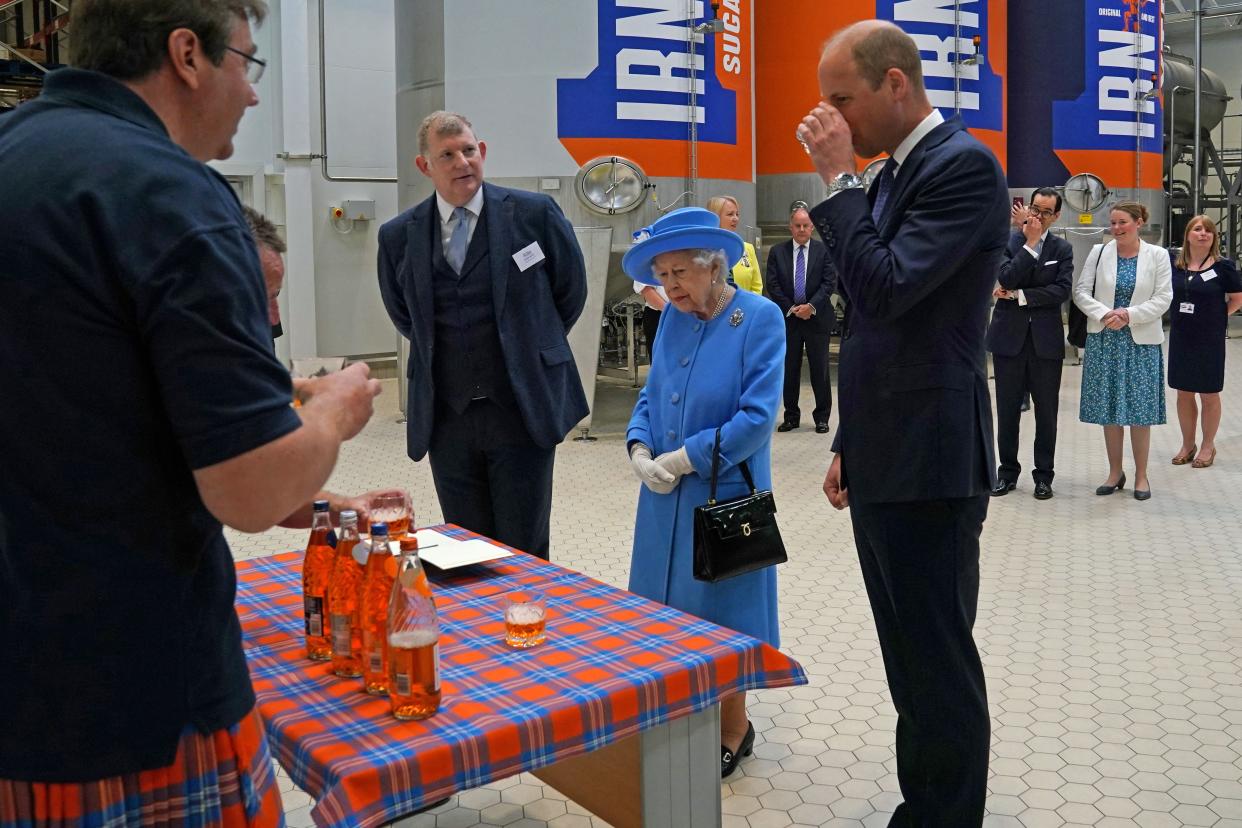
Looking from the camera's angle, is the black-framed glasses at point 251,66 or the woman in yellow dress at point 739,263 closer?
the black-framed glasses at point 251,66

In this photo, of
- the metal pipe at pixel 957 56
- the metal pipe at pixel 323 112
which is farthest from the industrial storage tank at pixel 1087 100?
the metal pipe at pixel 323 112

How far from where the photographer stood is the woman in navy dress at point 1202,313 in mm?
6836

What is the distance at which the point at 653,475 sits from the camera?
9.80 feet

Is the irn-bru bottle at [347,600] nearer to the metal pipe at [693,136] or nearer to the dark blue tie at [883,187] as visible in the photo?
the dark blue tie at [883,187]

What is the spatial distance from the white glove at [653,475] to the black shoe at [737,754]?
0.71 meters

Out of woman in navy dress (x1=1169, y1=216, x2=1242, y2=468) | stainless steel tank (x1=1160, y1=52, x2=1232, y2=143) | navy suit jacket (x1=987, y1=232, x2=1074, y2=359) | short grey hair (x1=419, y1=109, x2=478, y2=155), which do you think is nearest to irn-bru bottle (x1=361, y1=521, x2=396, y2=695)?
short grey hair (x1=419, y1=109, x2=478, y2=155)

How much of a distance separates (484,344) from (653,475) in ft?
2.32

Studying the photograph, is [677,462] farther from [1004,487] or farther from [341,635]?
[1004,487]

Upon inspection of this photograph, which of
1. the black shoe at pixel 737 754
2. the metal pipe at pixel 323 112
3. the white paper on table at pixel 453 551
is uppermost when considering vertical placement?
the metal pipe at pixel 323 112

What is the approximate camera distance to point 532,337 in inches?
133

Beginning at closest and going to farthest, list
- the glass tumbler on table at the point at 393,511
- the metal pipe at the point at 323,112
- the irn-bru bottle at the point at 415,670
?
1. the irn-bru bottle at the point at 415,670
2. the glass tumbler on table at the point at 393,511
3. the metal pipe at the point at 323,112

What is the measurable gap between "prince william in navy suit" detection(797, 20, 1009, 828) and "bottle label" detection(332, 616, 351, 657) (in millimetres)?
1071

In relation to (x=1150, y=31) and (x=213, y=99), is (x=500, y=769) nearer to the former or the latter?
(x=213, y=99)

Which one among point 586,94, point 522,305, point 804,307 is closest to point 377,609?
point 522,305
